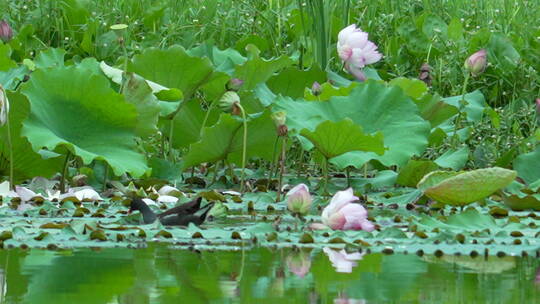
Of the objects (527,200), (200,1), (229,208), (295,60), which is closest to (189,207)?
(229,208)

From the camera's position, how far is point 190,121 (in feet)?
13.9

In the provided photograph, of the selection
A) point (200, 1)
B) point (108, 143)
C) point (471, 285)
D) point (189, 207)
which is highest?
point (200, 1)

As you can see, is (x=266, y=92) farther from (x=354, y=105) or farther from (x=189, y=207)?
(x=189, y=207)

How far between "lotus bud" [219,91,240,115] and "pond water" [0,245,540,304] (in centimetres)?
127

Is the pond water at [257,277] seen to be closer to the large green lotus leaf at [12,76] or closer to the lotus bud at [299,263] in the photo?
the lotus bud at [299,263]

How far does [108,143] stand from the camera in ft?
11.8

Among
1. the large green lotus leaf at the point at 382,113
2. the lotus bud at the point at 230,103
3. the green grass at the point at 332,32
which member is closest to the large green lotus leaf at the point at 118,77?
the lotus bud at the point at 230,103

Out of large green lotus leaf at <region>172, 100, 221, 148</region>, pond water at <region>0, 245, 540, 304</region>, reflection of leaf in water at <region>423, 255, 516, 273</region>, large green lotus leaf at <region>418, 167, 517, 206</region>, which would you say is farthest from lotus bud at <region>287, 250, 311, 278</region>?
large green lotus leaf at <region>172, 100, 221, 148</region>

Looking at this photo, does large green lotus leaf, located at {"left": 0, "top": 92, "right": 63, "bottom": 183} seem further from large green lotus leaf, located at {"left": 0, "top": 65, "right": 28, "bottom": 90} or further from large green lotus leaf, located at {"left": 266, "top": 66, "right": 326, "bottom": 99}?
large green lotus leaf, located at {"left": 266, "top": 66, "right": 326, "bottom": 99}

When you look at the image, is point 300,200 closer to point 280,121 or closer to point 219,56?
point 280,121

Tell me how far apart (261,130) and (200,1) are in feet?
Answer: 8.83

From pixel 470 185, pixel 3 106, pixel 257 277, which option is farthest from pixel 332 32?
pixel 257 277

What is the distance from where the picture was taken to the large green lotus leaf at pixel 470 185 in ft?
10.3

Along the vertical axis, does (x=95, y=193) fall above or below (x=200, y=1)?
below
